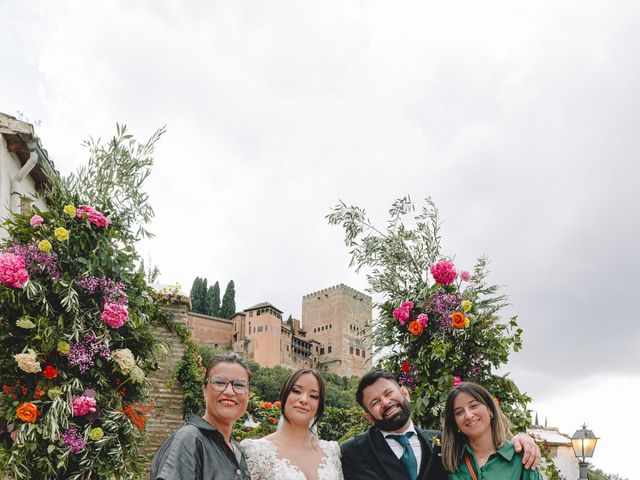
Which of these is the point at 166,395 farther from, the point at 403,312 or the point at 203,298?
the point at 203,298

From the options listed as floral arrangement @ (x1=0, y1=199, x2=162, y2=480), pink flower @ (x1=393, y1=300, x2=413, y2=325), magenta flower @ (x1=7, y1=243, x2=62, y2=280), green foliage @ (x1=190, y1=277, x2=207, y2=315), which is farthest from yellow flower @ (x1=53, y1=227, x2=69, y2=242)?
green foliage @ (x1=190, y1=277, x2=207, y2=315)

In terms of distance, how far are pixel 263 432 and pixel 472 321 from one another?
4.39m

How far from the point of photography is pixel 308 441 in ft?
8.73

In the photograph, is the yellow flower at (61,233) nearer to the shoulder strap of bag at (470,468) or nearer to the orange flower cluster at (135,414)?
the orange flower cluster at (135,414)

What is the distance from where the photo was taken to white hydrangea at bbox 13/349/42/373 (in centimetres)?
324

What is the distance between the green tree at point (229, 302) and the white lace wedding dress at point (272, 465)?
57.5m

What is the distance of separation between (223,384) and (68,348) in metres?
1.53

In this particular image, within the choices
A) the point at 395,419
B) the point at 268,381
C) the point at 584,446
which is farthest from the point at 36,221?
the point at 268,381

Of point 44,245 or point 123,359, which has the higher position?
point 44,245

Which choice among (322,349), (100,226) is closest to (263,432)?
(100,226)

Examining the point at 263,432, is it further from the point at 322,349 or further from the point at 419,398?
the point at 322,349

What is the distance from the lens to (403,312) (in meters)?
4.14

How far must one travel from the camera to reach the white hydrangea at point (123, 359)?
3.57m

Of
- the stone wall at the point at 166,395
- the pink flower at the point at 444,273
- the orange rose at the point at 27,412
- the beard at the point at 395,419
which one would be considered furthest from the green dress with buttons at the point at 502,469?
the stone wall at the point at 166,395
